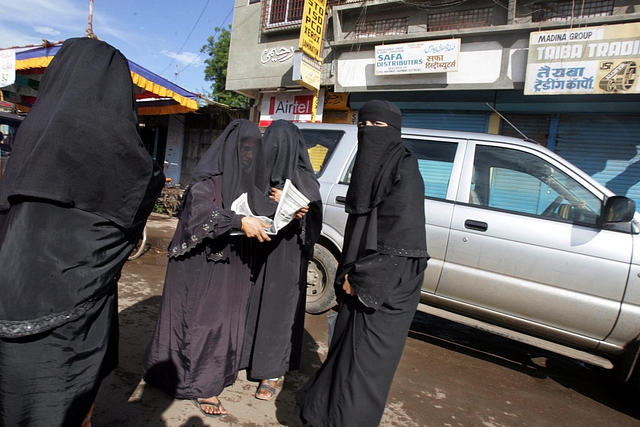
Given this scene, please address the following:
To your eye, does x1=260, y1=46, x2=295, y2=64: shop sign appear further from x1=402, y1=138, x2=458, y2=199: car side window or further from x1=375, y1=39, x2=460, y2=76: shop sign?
x1=402, y1=138, x2=458, y2=199: car side window

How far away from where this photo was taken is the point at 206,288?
7.72 feet

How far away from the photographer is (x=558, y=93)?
7.15 meters

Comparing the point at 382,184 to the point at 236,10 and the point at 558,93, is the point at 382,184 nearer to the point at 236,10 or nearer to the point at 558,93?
the point at 558,93

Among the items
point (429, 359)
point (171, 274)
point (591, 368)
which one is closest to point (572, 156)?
point (591, 368)

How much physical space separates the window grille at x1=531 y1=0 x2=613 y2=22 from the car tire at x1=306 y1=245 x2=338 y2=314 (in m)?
6.75

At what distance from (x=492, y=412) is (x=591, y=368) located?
1784 mm

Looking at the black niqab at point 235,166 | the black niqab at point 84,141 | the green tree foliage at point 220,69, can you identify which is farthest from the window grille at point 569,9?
the green tree foliage at point 220,69

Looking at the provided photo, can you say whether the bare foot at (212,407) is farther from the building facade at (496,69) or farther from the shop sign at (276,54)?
the shop sign at (276,54)

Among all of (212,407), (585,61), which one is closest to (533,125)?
(585,61)

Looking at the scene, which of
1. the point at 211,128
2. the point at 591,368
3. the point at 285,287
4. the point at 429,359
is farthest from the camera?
the point at 211,128

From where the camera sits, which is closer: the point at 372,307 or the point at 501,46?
the point at 372,307

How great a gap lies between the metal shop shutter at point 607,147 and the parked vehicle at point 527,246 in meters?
5.01

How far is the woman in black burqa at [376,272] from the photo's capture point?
1.96 meters

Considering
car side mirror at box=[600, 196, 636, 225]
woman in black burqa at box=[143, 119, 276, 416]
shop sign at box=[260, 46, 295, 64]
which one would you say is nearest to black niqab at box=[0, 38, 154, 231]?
woman in black burqa at box=[143, 119, 276, 416]
